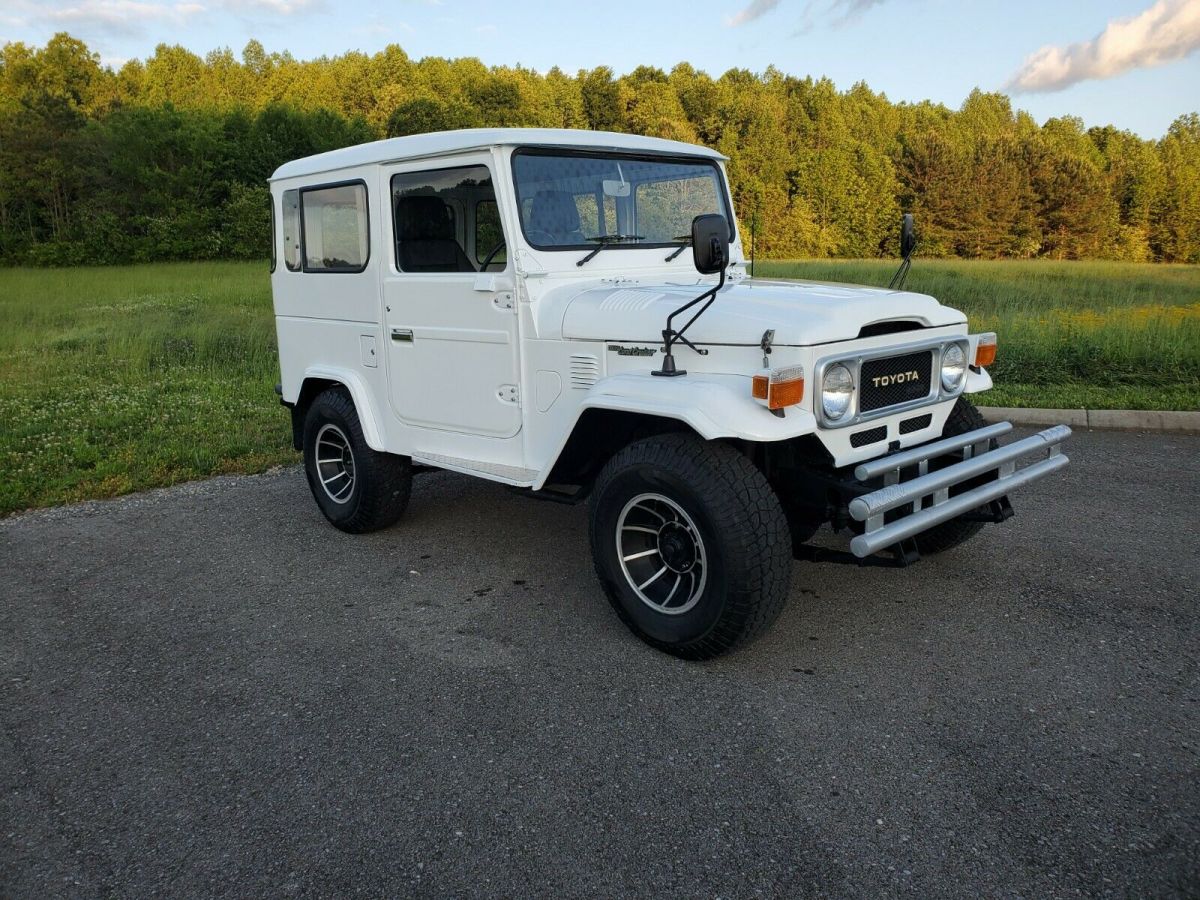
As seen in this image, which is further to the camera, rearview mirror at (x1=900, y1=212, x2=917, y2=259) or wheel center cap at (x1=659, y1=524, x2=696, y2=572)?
rearview mirror at (x1=900, y1=212, x2=917, y2=259)

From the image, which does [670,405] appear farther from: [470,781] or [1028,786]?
[1028,786]

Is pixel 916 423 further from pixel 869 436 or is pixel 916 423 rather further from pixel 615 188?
pixel 615 188

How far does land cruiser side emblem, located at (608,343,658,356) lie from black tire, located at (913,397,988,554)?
4.94ft

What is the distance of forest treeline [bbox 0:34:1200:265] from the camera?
36.8 meters

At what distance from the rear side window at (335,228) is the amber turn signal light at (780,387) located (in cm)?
260

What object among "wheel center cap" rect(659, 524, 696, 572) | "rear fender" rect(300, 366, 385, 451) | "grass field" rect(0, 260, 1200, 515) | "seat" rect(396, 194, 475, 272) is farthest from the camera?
"grass field" rect(0, 260, 1200, 515)

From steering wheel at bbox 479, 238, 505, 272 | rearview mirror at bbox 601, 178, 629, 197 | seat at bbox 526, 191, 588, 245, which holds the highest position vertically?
rearview mirror at bbox 601, 178, 629, 197

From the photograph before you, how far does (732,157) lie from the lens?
32.2 metres

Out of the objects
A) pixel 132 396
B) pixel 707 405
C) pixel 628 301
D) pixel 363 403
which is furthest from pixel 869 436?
pixel 132 396

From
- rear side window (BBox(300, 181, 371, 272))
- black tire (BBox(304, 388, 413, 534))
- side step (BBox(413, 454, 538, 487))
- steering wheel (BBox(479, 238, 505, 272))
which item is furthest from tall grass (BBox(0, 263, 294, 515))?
steering wheel (BBox(479, 238, 505, 272))

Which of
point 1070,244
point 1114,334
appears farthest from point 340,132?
point 1114,334

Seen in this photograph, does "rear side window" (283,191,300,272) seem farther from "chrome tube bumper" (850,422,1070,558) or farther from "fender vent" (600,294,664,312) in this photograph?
"chrome tube bumper" (850,422,1070,558)

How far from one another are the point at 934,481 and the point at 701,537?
953mm

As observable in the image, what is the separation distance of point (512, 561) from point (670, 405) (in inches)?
74.7
